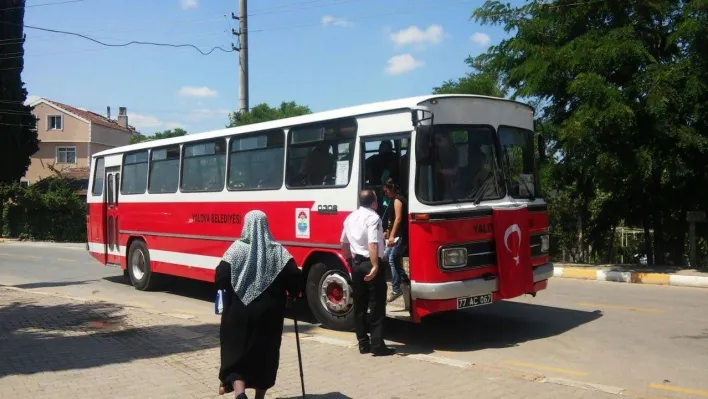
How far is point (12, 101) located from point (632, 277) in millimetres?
33770

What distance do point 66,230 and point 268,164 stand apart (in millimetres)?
26990

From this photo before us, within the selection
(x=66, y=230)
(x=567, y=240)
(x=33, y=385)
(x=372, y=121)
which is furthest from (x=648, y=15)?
(x=66, y=230)

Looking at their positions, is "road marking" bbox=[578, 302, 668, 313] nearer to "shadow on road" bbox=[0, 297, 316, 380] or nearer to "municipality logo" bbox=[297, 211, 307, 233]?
"shadow on road" bbox=[0, 297, 316, 380]

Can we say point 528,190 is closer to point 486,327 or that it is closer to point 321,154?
point 486,327

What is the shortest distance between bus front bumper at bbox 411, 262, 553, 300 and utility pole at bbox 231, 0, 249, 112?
20.3 m

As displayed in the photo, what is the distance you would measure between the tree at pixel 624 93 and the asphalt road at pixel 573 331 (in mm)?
2730

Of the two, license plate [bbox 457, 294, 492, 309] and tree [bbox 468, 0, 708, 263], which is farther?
tree [bbox 468, 0, 708, 263]

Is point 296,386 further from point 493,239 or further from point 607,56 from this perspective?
point 607,56

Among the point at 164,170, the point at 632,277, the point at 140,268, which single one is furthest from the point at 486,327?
the point at 140,268

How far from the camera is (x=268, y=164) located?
360 inches

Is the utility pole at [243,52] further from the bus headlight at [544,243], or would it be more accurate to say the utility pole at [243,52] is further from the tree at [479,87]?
the bus headlight at [544,243]

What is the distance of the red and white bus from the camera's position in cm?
693

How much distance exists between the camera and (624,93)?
1268cm

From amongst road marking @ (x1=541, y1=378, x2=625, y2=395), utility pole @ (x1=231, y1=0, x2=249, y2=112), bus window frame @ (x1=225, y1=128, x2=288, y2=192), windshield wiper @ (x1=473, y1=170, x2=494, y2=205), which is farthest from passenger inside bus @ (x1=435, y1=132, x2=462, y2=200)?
utility pole @ (x1=231, y1=0, x2=249, y2=112)
